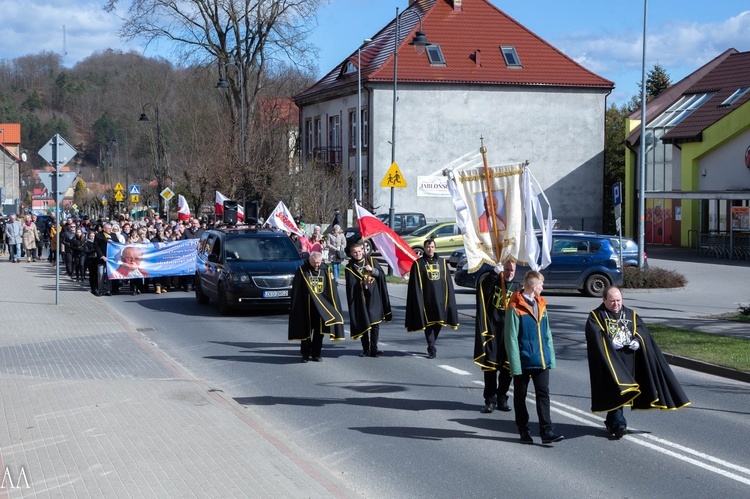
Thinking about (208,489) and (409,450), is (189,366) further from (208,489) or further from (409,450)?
(208,489)

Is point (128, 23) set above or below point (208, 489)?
above

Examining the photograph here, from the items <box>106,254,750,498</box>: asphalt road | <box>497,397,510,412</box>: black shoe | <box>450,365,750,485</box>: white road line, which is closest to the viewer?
<box>106,254,750,498</box>: asphalt road

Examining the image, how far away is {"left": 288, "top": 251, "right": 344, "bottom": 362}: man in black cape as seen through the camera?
13039 millimetres

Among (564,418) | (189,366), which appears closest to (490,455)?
(564,418)

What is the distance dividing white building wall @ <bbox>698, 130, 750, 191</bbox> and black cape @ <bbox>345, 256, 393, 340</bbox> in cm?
3217

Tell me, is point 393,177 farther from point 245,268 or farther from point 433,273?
point 433,273

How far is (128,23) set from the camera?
48.7 metres

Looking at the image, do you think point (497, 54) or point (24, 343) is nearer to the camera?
point (24, 343)

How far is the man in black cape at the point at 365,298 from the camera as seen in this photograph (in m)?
13.5

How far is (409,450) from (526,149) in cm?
4201

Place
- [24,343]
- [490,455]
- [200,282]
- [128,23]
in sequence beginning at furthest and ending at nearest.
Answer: [128,23]
[200,282]
[24,343]
[490,455]

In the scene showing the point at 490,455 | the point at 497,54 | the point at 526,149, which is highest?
the point at 497,54

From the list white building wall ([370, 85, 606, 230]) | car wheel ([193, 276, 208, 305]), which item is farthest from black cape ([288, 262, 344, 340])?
white building wall ([370, 85, 606, 230])

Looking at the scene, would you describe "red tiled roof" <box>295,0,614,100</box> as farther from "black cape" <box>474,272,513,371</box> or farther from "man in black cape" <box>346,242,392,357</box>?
"black cape" <box>474,272,513,371</box>
